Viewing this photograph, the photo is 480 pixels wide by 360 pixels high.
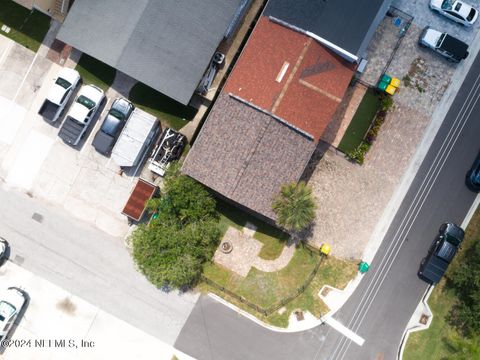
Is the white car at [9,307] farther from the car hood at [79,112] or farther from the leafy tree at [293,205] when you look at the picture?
the leafy tree at [293,205]

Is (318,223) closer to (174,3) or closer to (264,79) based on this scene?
(264,79)

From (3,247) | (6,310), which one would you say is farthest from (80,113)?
(6,310)

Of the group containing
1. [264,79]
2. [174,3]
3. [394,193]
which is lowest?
[394,193]

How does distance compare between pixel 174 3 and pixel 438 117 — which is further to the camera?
pixel 438 117

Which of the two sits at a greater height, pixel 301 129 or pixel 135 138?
pixel 301 129

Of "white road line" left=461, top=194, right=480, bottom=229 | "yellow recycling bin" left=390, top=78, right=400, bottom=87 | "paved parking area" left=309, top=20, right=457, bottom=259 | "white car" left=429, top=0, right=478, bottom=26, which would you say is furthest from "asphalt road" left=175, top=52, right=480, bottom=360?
"yellow recycling bin" left=390, top=78, right=400, bottom=87

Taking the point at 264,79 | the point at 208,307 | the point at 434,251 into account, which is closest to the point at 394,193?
the point at 434,251

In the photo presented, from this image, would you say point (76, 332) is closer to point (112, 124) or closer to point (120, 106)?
point (112, 124)
